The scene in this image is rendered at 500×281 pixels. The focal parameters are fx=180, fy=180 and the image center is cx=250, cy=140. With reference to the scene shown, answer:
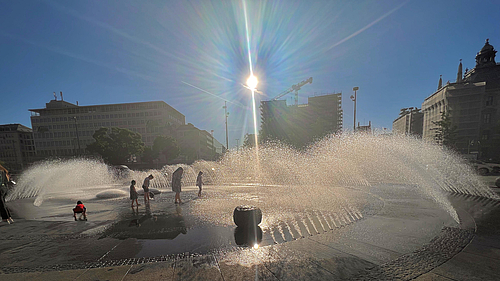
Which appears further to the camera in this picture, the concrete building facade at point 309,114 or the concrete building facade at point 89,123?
the concrete building facade at point 309,114

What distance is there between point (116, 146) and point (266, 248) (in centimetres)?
4869

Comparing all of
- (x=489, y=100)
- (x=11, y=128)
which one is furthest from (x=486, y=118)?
(x=11, y=128)

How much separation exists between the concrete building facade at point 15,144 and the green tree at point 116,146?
72.9 metres

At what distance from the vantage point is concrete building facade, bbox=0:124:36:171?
8256 centimetres

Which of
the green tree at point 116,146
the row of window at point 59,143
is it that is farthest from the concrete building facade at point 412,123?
the row of window at point 59,143

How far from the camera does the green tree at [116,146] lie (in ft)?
136

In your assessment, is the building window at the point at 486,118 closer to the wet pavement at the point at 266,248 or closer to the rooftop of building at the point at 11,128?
the wet pavement at the point at 266,248

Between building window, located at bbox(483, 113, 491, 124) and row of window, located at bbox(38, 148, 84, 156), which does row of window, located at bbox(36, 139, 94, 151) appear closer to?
row of window, located at bbox(38, 148, 84, 156)

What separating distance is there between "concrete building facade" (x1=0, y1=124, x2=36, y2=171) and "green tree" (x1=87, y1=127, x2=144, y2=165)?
72896 mm

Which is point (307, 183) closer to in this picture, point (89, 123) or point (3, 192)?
point (3, 192)

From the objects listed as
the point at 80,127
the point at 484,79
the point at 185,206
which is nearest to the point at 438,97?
the point at 484,79

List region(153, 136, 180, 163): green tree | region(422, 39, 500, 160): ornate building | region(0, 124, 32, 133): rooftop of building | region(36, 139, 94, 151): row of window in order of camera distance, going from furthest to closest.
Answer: region(0, 124, 32, 133): rooftop of building, region(36, 139, 94, 151): row of window, region(153, 136, 180, 163): green tree, region(422, 39, 500, 160): ornate building

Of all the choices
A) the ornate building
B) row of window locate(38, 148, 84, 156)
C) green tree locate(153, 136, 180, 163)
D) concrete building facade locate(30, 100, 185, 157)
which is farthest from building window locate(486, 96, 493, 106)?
row of window locate(38, 148, 84, 156)

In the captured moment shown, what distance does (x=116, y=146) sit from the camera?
42.0 meters
